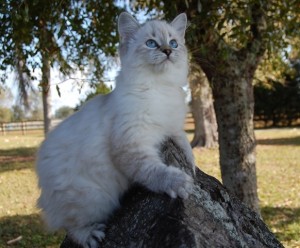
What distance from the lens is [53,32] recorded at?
486 cm

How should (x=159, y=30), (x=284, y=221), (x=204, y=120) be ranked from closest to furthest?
(x=159, y=30)
(x=284, y=221)
(x=204, y=120)

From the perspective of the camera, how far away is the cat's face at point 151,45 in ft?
8.71

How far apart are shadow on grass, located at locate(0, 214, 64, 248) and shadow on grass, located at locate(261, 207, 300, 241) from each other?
11.3ft

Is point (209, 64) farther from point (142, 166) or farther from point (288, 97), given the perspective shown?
point (288, 97)

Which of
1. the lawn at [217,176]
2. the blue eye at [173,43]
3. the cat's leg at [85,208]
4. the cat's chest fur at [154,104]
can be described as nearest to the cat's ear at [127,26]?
the blue eye at [173,43]

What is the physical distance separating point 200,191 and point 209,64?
2.63 m

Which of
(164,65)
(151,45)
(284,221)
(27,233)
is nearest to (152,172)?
(164,65)

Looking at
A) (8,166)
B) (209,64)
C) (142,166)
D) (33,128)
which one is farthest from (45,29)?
(33,128)

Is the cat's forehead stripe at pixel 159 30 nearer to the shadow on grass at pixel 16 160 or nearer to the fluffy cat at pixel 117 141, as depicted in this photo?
the fluffy cat at pixel 117 141

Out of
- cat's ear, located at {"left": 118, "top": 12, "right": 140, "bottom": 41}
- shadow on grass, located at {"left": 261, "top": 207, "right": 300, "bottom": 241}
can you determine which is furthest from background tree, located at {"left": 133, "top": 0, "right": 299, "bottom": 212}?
cat's ear, located at {"left": 118, "top": 12, "right": 140, "bottom": 41}

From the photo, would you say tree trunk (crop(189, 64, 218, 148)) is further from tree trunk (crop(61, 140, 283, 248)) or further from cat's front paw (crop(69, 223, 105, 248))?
cat's front paw (crop(69, 223, 105, 248))

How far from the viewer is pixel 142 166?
2.42 metres

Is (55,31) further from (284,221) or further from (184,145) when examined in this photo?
(284,221)

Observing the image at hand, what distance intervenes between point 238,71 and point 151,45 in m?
2.45
